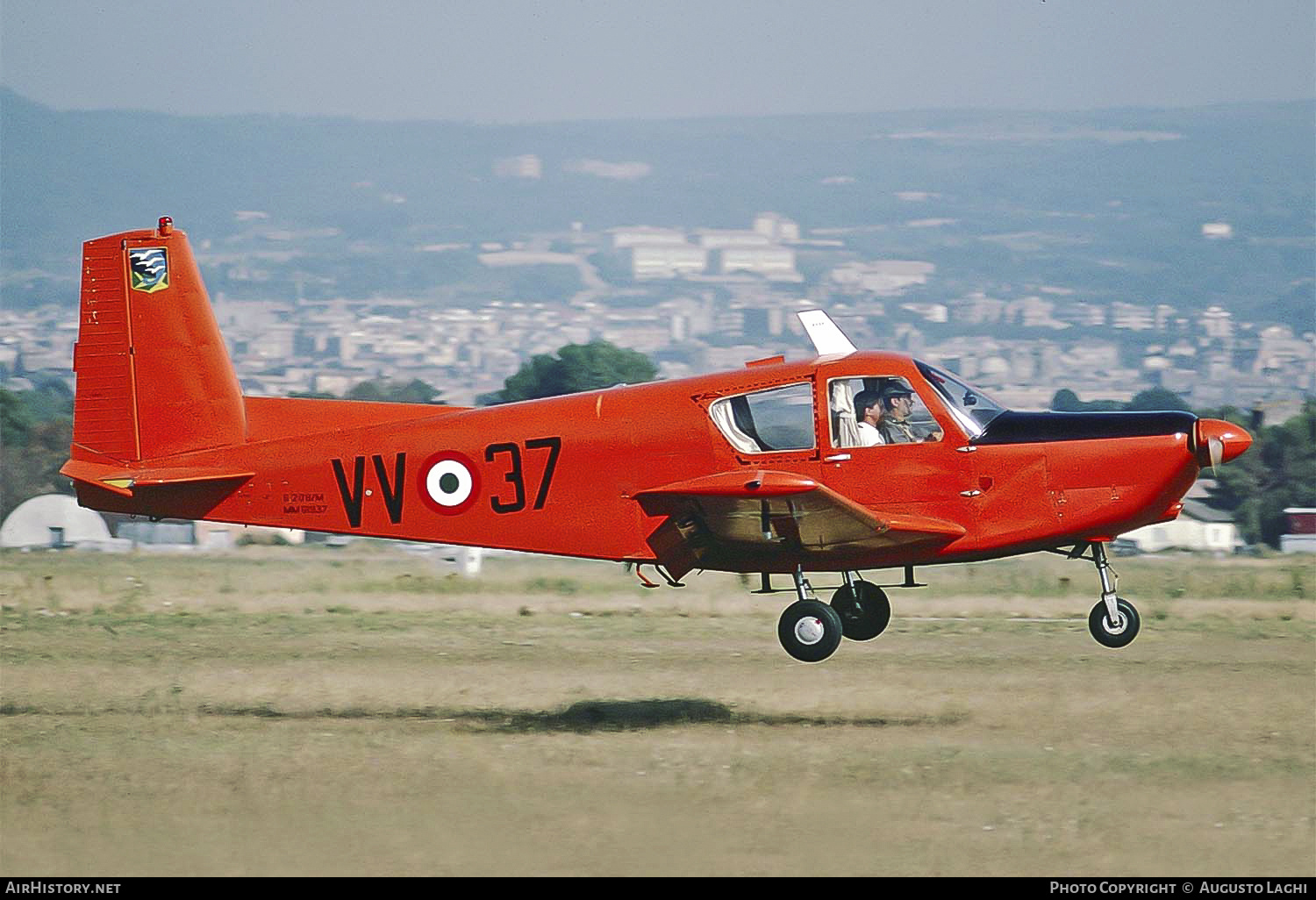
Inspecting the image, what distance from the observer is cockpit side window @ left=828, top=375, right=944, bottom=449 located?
10.6 m

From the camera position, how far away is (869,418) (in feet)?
35.1

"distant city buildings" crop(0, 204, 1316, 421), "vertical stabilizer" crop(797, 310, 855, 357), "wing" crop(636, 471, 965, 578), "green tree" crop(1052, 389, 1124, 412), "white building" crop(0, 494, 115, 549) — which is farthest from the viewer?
"distant city buildings" crop(0, 204, 1316, 421)

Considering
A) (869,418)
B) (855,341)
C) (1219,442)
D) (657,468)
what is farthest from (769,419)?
(855,341)

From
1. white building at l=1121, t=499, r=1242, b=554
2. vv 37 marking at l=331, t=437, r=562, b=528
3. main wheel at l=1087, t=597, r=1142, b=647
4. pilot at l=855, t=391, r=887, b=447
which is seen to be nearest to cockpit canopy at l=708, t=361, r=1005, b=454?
pilot at l=855, t=391, r=887, b=447

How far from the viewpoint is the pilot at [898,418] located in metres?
10.6

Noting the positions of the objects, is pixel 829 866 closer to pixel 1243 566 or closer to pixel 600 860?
pixel 600 860

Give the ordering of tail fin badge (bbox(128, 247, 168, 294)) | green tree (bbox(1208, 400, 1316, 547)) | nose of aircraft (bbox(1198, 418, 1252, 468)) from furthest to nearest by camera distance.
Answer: green tree (bbox(1208, 400, 1316, 547)) → tail fin badge (bbox(128, 247, 168, 294)) → nose of aircraft (bbox(1198, 418, 1252, 468))

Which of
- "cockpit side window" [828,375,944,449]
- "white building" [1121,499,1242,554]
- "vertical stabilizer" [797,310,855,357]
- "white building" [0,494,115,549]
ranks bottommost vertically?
"white building" [1121,499,1242,554]

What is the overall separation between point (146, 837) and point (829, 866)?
3.37m

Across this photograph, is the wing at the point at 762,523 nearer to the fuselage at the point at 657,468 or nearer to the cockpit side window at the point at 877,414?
the fuselage at the point at 657,468

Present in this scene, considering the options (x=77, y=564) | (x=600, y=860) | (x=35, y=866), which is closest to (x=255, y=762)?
(x=35, y=866)

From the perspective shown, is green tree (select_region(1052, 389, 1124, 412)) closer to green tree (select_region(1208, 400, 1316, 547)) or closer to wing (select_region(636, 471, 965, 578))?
wing (select_region(636, 471, 965, 578))

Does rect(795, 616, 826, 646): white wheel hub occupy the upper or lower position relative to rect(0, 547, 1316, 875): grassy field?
upper
